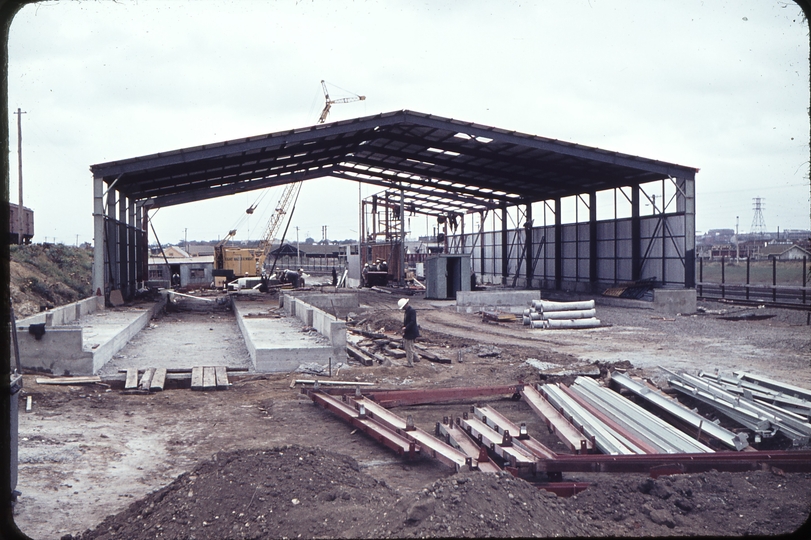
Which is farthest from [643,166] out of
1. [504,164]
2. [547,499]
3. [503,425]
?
[547,499]

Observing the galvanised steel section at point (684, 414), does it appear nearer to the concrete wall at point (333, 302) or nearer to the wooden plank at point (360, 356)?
the wooden plank at point (360, 356)

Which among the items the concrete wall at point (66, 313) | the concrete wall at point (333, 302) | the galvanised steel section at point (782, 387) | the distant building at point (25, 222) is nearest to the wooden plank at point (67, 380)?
the concrete wall at point (66, 313)

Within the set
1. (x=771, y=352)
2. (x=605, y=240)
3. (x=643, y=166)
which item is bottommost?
(x=771, y=352)

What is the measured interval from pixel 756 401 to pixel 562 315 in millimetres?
12812

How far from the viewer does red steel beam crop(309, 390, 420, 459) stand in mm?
7301

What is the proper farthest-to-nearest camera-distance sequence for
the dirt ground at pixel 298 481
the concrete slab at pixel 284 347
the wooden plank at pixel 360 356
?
1. the wooden plank at pixel 360 356
2. the concrete slab at pixel 284 347
3. the dirt ground at pixel 298 481

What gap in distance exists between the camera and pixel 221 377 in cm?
1173

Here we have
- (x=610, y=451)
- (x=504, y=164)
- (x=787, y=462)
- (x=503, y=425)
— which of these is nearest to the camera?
(x=787, y=462)

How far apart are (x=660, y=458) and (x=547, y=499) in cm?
187

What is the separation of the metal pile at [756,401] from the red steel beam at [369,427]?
4.41m

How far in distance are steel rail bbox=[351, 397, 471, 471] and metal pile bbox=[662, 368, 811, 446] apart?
3947mm

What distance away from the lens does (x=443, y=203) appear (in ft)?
150

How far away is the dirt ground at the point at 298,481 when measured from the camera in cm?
479

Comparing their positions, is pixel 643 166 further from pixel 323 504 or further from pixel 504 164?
pixel 323 504
